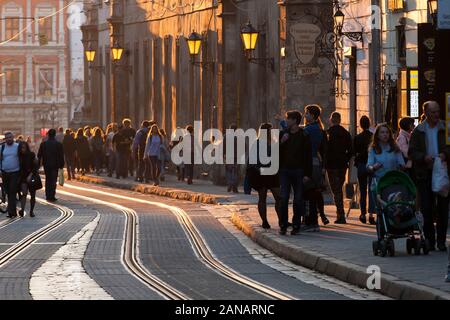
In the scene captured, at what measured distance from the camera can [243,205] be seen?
35938mm

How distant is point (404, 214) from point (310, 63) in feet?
61.0

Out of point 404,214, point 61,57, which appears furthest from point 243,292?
point 61,57

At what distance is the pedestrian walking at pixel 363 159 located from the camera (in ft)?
87.0

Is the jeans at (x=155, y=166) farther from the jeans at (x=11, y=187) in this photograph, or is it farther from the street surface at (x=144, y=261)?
the jeans at (x=11, y=187)

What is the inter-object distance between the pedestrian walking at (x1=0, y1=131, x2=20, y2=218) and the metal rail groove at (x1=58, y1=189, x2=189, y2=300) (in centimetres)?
230

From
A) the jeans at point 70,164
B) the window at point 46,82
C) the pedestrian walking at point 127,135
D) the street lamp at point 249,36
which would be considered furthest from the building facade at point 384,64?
the window at point 46,82

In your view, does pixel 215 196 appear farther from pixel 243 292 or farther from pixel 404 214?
pixel 243 292

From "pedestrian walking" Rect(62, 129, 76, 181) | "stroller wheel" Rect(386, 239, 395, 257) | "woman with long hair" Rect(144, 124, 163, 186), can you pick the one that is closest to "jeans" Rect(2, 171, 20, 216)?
"woman with long hair" Rect(144, 124, 163, 186)

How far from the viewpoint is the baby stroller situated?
66.6ft

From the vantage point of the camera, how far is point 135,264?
21.9m

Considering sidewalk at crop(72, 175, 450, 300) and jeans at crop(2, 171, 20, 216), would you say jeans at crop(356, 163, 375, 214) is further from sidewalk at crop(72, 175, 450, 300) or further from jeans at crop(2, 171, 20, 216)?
jeans at crop(2, 171, 20, 216)

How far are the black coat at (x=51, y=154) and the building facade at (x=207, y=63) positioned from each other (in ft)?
18.6

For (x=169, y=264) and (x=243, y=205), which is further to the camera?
(x=243, y=205)
